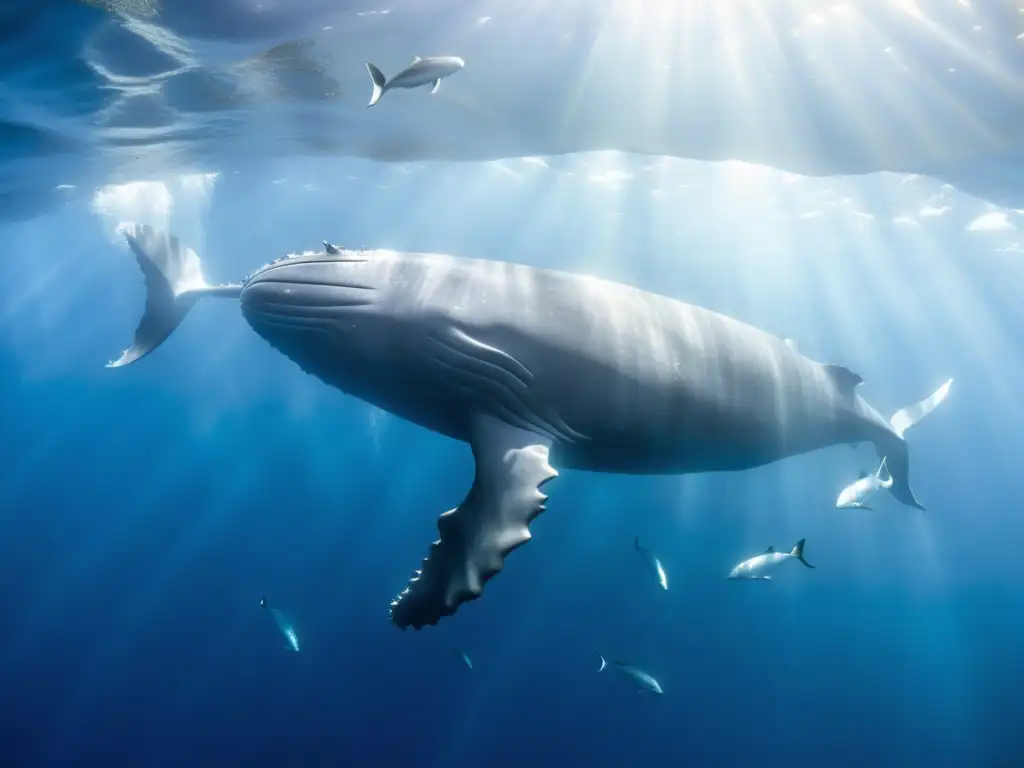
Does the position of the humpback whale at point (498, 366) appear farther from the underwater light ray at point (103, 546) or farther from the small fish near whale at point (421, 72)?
the underwater light ray at point (103, 546)

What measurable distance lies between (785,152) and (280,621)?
685 inches

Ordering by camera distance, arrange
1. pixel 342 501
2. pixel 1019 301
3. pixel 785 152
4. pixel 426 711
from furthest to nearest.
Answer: pixel 1019 301 < pixel 342 501 < pixel 426 711 < pixel 785 152

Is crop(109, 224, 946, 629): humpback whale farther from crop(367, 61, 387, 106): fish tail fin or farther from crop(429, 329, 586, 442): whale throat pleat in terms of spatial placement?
crop(367, 61, 387, 106): fish tail fin

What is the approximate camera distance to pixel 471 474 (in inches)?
1209

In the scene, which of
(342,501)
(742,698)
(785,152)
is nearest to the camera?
(785,152)

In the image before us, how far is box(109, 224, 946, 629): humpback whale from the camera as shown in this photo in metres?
4.04

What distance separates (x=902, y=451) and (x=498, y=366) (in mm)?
8010

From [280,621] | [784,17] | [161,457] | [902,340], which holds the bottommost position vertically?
[902,340]

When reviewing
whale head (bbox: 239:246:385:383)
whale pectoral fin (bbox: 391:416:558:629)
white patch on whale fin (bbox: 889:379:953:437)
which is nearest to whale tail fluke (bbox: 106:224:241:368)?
whale head (bbox: 239:246:385:383)

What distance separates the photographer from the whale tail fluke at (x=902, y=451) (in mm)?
9281

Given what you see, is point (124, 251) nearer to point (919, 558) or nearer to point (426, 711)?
point (426, 711)

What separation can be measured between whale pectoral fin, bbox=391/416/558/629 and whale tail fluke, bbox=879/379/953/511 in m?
7.47

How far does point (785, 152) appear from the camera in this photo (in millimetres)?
17156

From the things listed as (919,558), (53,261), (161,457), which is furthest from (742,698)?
(53,261)
